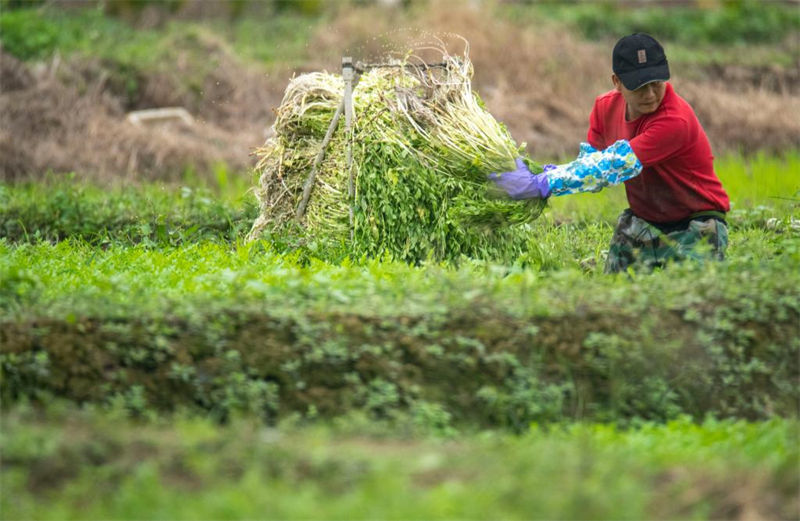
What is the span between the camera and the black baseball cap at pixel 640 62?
601 centimetres

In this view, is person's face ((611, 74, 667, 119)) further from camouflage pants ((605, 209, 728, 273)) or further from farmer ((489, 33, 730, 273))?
camouflage pants ((605, 209, 728, 273))

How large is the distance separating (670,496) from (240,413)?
5.95ft

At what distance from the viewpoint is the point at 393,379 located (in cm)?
472

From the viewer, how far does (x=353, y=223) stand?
6621mm

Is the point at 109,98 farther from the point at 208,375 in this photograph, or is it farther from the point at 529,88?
the point at 208,375

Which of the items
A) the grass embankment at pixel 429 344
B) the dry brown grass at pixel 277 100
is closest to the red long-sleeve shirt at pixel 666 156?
the grass embankment at pixel 429 344

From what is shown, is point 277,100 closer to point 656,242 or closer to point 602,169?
point 656,242

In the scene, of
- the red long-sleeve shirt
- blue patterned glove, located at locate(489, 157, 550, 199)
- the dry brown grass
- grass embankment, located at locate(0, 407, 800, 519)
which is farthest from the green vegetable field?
the dry brown grass

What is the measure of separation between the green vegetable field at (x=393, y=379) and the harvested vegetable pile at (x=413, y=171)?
48mm

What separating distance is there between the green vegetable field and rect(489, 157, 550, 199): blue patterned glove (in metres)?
0.18

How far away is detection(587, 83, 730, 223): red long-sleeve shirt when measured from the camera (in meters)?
6.05

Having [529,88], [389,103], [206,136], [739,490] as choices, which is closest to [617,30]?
[529,88]

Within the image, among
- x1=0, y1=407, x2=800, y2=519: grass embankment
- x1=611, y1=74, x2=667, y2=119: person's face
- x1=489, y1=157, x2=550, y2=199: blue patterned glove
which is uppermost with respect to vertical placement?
x1=611, y1=74, x2=667, y2=119: person's face

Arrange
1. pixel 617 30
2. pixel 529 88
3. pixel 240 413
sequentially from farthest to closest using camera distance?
pixel 617 30 → pixel 529 88 → pixel 240 413
